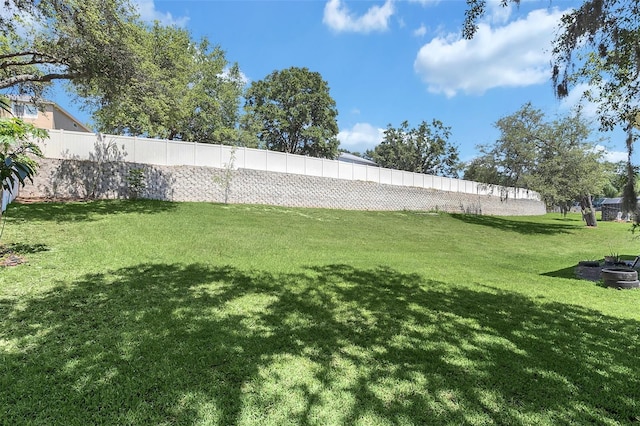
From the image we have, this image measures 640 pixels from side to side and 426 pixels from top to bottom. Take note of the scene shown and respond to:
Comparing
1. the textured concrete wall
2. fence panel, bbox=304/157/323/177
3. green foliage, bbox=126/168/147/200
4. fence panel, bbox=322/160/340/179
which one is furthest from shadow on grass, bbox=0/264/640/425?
fence panel, bbox=322/160/340/179

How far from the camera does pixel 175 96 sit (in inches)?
640

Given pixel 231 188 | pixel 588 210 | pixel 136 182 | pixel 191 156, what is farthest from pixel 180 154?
pixel 588 210

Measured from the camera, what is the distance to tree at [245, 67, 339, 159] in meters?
36.9

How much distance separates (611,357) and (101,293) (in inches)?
259

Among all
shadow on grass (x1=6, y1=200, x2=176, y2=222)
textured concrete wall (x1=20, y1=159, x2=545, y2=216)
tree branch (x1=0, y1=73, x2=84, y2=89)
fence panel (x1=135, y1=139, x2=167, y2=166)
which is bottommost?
shadow on grass (x1=6, y1=200, x2=176, y2=222)

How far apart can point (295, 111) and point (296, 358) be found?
118 ft

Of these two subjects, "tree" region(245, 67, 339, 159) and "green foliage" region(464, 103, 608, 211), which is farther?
"tree" region(245, 67, 339, 159)

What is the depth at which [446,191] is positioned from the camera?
28.2 meters

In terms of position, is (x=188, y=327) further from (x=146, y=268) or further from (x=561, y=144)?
(x=561, y=144)

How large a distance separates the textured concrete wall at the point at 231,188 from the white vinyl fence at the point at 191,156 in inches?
13.8

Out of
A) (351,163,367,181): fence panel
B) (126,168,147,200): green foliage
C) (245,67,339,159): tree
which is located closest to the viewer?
(126,168,147,200): green foliage

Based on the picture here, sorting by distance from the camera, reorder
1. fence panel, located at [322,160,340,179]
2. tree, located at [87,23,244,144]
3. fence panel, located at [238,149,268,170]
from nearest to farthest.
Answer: tree, located at [87,23,244,144] → fence panel, located at [238,149,268,170] → fence panel, located at [322,160,340,179]

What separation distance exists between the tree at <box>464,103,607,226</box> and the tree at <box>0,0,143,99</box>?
75.0 ft

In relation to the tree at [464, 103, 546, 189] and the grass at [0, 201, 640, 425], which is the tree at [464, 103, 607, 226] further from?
the grass at [0, 201, 640, 425]
